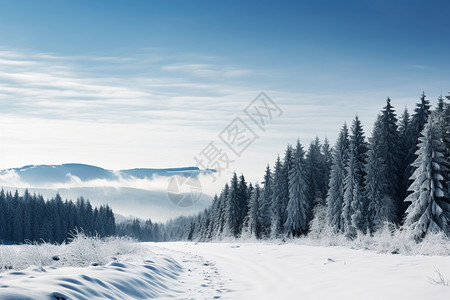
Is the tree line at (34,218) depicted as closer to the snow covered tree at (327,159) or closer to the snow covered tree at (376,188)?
the snow covered tree at (327,159)

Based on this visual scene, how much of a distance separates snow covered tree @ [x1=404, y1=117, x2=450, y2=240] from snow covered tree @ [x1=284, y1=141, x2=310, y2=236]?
2142cm

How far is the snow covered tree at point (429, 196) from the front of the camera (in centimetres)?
2818

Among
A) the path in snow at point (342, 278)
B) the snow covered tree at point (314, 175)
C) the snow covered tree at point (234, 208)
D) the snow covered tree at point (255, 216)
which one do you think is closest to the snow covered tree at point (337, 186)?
the snow covered tree at point (314, 175)

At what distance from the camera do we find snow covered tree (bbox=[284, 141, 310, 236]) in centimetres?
5059

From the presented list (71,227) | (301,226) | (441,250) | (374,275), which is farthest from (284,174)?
(71,227)

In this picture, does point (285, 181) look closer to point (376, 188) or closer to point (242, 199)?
point (242, 199)

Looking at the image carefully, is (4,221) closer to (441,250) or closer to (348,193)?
(348,193)

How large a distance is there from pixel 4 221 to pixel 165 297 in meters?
97.3

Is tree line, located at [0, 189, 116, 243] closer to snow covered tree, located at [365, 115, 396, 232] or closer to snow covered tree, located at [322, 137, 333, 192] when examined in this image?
snow covered tree, located at [322, 137, 333, 192]

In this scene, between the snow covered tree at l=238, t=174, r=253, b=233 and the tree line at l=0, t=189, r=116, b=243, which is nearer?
the snow covered tree at l=238, t=174, r=253, b=233

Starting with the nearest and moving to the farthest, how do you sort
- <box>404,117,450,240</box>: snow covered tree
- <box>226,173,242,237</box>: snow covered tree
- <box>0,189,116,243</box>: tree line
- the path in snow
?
the path in snow
<box>404,117,450,240</box>: snow covered tree
<box>226,173,242,237</box>: snow covered tree
<box>0,189,116,243</box>: tree line

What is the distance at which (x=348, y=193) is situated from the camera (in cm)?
4184

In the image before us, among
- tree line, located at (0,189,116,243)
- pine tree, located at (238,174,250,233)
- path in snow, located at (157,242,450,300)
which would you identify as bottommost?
tree line, located at (0,189,116,243)

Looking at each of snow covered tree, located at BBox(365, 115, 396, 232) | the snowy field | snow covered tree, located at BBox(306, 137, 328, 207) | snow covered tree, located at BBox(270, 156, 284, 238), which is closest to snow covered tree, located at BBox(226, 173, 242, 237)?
snow covered tree, located at BBox(270, 156, 284, 238)
